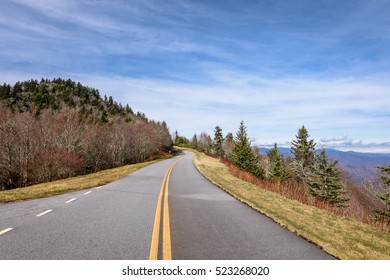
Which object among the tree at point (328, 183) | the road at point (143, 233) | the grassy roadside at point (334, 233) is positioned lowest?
the tree at point (328, 183)

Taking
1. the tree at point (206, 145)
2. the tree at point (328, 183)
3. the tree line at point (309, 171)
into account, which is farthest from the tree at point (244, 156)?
the tree at point (206, 145)

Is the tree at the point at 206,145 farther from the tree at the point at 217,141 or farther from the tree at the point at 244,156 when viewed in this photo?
the tree at the point at 244,156

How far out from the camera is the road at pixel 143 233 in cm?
505

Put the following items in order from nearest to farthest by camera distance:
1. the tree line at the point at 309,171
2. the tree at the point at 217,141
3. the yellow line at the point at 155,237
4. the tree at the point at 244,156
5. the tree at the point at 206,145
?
the yellow line at the point at 155,237 < the tree line at the point at 309,171 < the tree at the point at 244,156 < the tree at the point at 217,141 < the tree at the point at 206,145

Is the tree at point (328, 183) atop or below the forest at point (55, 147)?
below

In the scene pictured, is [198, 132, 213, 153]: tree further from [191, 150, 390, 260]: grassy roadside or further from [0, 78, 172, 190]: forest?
[191, 150, 390, 260]: grassy roadside

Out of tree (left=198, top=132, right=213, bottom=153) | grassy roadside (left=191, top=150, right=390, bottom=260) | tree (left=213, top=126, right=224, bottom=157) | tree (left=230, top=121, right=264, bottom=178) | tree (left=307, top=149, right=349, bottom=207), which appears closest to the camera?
grassy roadside (left=191, top=150, right=390, bottom=260)

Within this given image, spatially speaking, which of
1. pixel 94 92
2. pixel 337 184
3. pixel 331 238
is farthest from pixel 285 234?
pixel 94 92

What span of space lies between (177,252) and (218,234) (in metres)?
1.46

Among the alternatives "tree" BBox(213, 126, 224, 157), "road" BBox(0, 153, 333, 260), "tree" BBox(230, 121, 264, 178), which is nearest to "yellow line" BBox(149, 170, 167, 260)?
"road" BBox(0, 153, 333, 260)

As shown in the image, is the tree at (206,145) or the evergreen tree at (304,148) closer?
the evergreen tree at (304,148)

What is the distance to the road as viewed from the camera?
5055mm

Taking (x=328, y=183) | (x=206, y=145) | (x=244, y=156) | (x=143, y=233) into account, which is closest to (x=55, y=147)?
(x=244, y=156)

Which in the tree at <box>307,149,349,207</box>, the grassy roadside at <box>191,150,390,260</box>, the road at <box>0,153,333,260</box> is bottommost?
the tree at <box>307,149,349,207</box>
